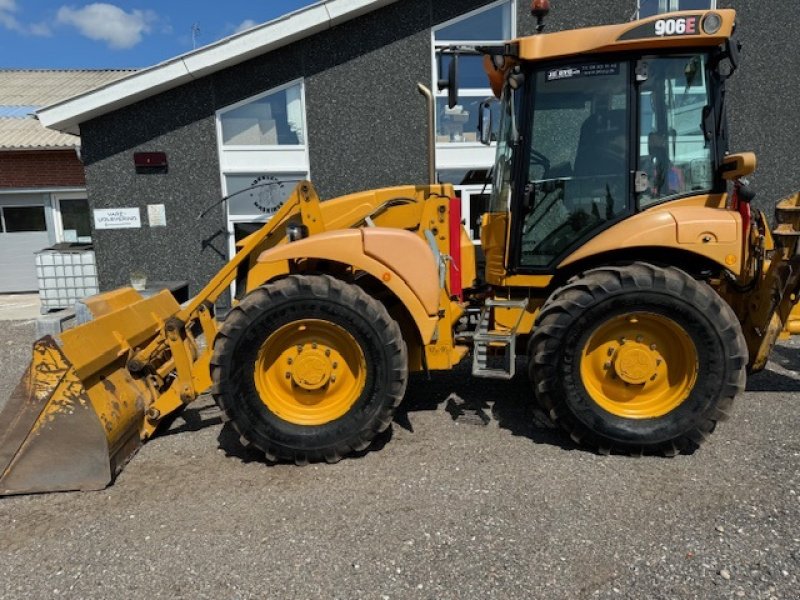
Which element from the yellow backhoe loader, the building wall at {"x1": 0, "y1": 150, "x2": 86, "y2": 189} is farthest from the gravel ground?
the building wall at {"x1": 0, "y1": 150, "x2": 86, "y2": 189}

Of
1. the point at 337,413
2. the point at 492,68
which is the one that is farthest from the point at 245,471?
the point at 492,68

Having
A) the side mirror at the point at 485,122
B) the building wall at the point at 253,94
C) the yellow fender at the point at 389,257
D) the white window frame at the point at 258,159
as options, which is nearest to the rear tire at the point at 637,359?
the yellow fender at the point at 389,257

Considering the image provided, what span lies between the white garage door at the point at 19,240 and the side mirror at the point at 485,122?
1165 cm

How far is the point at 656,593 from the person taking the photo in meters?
2.37

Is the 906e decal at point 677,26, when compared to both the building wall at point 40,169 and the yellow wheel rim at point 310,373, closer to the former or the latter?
the yellow wheel rim at point 310,373

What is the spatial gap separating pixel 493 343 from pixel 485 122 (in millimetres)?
1800

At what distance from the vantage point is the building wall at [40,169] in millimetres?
11961

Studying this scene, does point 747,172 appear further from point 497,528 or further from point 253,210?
point 253,210

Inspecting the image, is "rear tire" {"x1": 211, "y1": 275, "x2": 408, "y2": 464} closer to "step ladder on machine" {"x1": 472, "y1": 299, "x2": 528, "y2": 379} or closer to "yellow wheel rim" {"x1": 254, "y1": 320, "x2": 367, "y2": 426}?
"yellow wheel rim" {"x1": 254, "y1": 320, "x2": 367, "y2": 426}

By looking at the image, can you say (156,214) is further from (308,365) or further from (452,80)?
(452,80)

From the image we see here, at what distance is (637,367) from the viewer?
11.7ft

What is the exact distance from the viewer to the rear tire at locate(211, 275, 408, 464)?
3.42 metres

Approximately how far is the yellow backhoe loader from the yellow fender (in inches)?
0.4

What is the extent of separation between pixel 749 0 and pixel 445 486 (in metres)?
8.86
